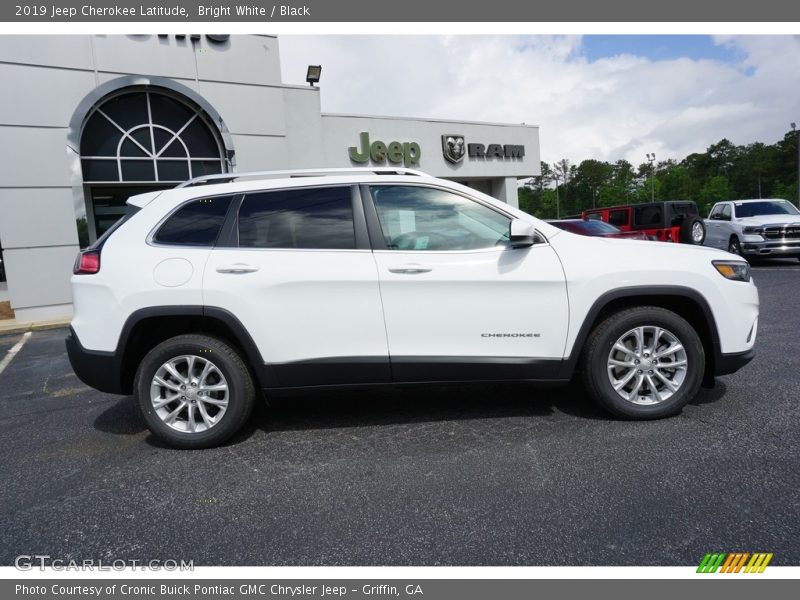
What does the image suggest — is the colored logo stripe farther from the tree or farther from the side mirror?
the tree

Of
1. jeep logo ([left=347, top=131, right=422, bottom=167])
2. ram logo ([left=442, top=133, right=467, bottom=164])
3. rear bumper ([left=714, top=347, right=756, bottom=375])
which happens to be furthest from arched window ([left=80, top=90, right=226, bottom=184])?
rear bumper ([left=714, top=347, right=756, bottom=375])

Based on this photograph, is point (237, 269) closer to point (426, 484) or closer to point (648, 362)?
point (426, 484)

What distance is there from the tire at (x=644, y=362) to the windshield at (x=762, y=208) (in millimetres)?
14151

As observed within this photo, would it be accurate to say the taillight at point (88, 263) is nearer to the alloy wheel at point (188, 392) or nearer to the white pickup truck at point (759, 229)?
the alloy wheel at point (188, 392)

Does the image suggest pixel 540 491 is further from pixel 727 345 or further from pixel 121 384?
pixel 121 384

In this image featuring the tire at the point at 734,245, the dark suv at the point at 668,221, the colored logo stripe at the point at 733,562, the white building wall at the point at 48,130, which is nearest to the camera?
the colored logo stripe at the point at 733,562

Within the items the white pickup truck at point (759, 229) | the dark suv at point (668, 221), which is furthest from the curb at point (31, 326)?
the white pickup truck at point (759, 229)

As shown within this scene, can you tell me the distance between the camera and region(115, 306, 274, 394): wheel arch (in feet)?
11.6

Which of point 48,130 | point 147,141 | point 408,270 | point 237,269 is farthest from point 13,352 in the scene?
point 408,270

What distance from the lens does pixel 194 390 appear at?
141 inches

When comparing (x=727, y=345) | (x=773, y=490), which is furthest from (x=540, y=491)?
(x=727, y=345)

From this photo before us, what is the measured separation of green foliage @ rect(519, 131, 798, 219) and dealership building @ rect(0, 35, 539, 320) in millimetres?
81098

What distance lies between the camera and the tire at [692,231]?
45.5 feet

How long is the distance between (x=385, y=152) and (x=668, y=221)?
29.6ft
